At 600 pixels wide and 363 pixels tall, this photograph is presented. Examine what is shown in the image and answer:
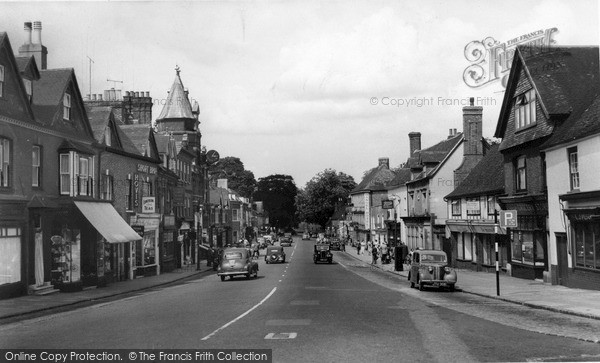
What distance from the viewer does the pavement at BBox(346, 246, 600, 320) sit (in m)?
20.4

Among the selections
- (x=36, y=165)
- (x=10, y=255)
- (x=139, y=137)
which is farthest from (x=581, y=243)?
(x=139, y=137)

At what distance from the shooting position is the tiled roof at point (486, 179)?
4119 cm

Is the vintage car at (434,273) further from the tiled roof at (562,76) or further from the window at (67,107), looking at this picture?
the window at (67,107)

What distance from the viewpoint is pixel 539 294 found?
25.6 meters

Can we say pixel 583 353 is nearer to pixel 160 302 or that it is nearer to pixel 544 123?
pixel 160 302

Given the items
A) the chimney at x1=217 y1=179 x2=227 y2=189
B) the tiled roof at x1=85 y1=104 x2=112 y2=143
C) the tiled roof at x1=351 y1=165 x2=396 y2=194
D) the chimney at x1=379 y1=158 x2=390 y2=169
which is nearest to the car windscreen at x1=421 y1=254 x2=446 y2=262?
the tiled roof at x1=85 y1=104 x2=112 y2=143

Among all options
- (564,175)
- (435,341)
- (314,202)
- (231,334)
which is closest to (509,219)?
(564,175)

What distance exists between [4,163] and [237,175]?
131942mm

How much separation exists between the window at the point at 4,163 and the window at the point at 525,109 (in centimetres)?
2536

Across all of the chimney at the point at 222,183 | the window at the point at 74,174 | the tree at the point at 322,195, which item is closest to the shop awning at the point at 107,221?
the window at the point at 74,174

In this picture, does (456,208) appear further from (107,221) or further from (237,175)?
(237,175)

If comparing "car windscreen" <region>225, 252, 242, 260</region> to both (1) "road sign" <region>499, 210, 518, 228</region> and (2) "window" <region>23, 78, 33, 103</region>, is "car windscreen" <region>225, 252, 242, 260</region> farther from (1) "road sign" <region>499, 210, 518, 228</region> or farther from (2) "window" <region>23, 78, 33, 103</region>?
(1) "road sign" <region>499, 210, 518, 228</region>

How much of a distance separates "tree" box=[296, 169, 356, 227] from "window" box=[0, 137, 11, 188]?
10731cm

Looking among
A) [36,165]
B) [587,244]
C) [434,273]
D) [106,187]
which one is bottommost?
[434,273]
